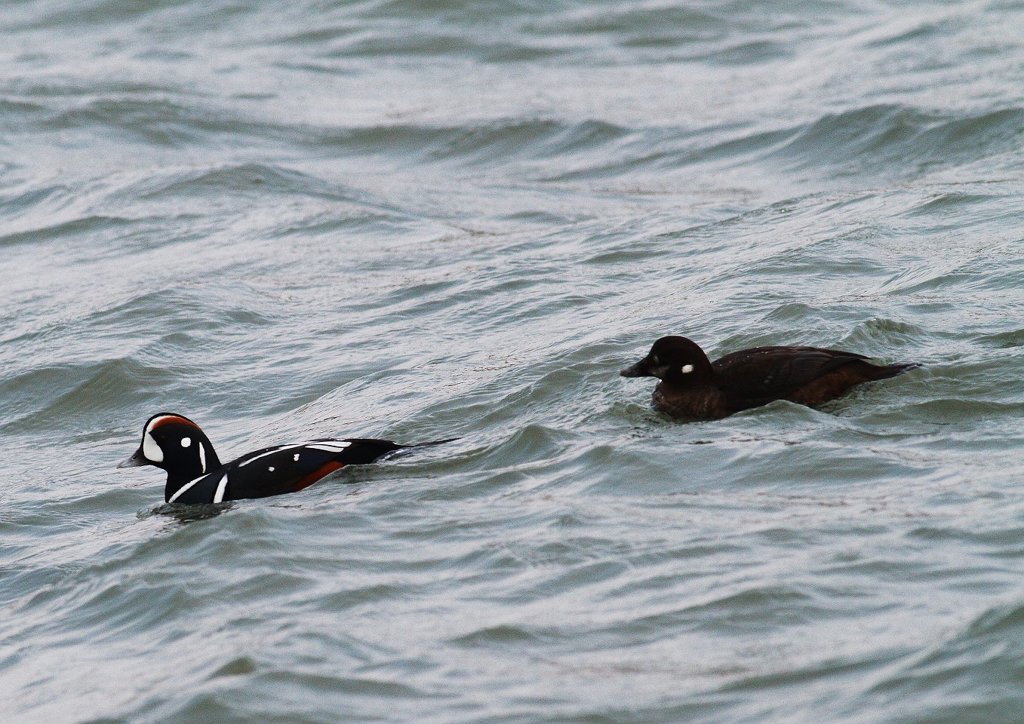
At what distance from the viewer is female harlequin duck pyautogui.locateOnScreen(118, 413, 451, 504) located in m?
8.35

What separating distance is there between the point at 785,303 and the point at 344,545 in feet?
14.0

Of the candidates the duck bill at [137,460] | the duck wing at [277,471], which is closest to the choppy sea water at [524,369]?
the duck wing at [277,471]

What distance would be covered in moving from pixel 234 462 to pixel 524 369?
7.11 feet

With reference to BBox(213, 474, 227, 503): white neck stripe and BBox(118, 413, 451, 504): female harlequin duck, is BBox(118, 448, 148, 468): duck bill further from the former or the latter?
BBox(213, 474, 227, 503): white neck stripe

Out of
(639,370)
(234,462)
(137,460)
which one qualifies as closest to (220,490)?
(234,462)

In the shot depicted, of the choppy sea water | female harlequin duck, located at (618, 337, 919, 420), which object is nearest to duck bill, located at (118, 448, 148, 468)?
the choppy sea water

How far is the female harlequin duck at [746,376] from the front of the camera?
27.7 feet

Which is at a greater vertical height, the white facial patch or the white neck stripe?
the white facial patch

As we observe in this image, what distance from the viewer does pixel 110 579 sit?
7512 millimetres

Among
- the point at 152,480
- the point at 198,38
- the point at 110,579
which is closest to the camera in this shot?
the point at 110,579

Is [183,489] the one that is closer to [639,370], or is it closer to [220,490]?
[220,490]

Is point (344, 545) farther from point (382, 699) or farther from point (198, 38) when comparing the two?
point (198, 38)

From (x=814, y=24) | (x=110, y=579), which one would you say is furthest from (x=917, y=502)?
(x=814, y=24)

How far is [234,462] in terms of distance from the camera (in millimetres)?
8555
